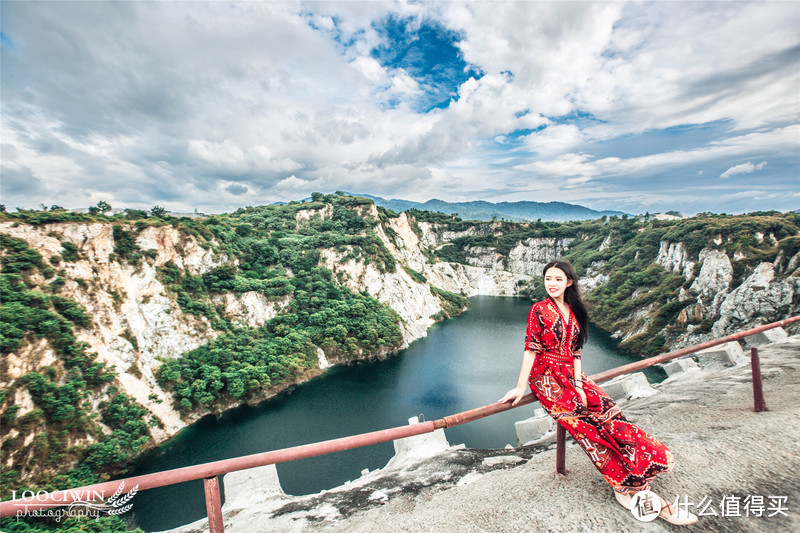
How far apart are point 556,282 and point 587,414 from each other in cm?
108

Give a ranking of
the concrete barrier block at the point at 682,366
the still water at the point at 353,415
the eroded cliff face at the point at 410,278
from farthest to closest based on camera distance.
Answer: the eroded cliff face at the point at 410,278 → the still water at the point at 353,415 → the concrete barrier block at the point at 682,366

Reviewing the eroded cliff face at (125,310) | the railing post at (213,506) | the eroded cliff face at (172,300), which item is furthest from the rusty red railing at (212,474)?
the eroded cliff face at (125,310)

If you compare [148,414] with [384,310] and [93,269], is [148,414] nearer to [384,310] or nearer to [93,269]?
[93,269]

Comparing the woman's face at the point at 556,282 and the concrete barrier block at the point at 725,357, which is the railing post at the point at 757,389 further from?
the concrete barrier block at the point at 725,357

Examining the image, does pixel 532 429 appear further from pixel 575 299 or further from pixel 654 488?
pixel 575 299

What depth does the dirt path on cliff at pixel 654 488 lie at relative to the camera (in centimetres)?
227

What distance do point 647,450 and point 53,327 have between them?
2481cm

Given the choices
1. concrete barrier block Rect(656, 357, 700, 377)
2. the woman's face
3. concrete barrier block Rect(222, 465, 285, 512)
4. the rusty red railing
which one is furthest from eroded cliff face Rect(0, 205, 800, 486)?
concrete barrier block Rect(656, 357, 700, 377)

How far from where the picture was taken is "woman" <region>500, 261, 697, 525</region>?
2285 mm

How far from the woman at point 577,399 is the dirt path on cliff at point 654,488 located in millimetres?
253

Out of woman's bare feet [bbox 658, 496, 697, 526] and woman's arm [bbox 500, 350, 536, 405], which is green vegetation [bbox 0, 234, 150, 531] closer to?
woman's arm [bbox 500, 350, 536, 405]

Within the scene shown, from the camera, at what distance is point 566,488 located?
104 inches

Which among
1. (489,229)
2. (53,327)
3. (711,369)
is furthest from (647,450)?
(489,229)

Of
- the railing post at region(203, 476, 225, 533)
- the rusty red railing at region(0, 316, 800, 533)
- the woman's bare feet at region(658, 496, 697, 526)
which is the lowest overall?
Result: the woman's bare feet at region(658, 496, 697, 526)
